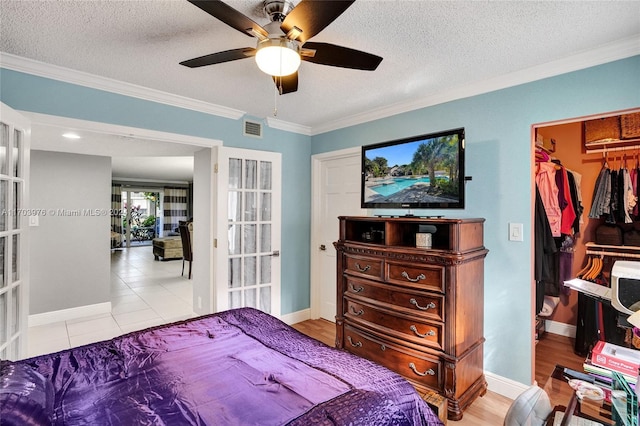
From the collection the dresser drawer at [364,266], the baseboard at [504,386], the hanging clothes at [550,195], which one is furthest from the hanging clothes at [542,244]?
the dresser drawer at [364,266]

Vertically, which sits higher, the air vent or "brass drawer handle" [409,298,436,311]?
the air vent

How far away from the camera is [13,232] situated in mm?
2070

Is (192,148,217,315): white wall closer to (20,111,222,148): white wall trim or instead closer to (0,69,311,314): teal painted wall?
(20,111,222,148): white wall trim

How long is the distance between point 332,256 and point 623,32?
10.2 feet

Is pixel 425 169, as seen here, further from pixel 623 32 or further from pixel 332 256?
pixel 332 256

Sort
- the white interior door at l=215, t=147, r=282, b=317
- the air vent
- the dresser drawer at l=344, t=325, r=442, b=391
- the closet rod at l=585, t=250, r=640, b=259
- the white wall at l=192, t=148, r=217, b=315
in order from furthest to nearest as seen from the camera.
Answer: the air vent
the white wall at l=192, t=148, r=217, b=315
the white interior door at l=215, t=147, r=282, b=317
the closet rod at l=585, t=250, r=640, b=259
the dresser drawer at l=344, t=325, r=442, b=391

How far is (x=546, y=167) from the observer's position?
2908mm

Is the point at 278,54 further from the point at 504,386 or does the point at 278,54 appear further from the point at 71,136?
the point at 71,136

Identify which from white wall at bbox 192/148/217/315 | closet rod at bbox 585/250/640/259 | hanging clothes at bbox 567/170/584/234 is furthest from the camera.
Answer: white wall at bbox 192/148/217/315

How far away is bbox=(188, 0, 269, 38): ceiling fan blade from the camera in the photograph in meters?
1.18

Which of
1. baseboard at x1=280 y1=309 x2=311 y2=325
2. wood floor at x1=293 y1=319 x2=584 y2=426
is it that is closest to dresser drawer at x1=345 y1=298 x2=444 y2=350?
wood floor at x1=293 y1=319 x2=584 y2=426

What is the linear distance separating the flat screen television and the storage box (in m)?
1.29

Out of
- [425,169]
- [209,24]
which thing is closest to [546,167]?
[425,169]

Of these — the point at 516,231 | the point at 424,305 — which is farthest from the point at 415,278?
the point at 516,231
